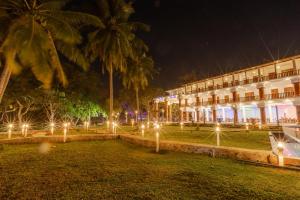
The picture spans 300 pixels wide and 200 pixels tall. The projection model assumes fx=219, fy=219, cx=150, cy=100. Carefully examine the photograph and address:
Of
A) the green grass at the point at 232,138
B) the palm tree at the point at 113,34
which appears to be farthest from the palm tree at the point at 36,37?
the green grass at the point at 232,138

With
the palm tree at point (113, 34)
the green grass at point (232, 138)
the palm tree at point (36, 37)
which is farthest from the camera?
the palm tree at point (113, 34)

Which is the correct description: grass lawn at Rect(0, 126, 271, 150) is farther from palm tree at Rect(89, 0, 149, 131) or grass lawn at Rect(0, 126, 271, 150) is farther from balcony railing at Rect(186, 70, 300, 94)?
balcony railing at Rect(186, 70, 300, 94)

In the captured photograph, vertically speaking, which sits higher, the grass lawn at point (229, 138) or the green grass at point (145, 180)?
the grass lawn at point (229, 138)

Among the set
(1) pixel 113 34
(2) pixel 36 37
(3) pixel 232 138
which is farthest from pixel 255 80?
(2) pixel 36 37

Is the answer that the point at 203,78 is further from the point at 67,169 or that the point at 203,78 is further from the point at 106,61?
the point at 67,169

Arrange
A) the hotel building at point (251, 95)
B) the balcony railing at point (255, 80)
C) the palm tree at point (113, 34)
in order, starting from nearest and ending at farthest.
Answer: the palm tree at point (113, 34), the balcony railing at point (255, 80), the hotel building at point (251, 95)

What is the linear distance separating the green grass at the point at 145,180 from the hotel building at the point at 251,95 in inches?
921

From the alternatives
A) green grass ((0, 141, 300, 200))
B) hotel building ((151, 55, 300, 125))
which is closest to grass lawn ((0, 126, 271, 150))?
green grass ((0, 141, 300, 200))

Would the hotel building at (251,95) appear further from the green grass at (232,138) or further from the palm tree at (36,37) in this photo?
the palm tree at (36,37)

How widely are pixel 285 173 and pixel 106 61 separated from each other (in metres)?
16.6

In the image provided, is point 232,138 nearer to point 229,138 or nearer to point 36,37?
point 229,138

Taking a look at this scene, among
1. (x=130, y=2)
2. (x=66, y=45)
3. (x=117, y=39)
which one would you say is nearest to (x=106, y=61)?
(x=117, y=39)

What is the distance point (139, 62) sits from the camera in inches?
1134

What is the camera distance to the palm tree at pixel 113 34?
734 inches
